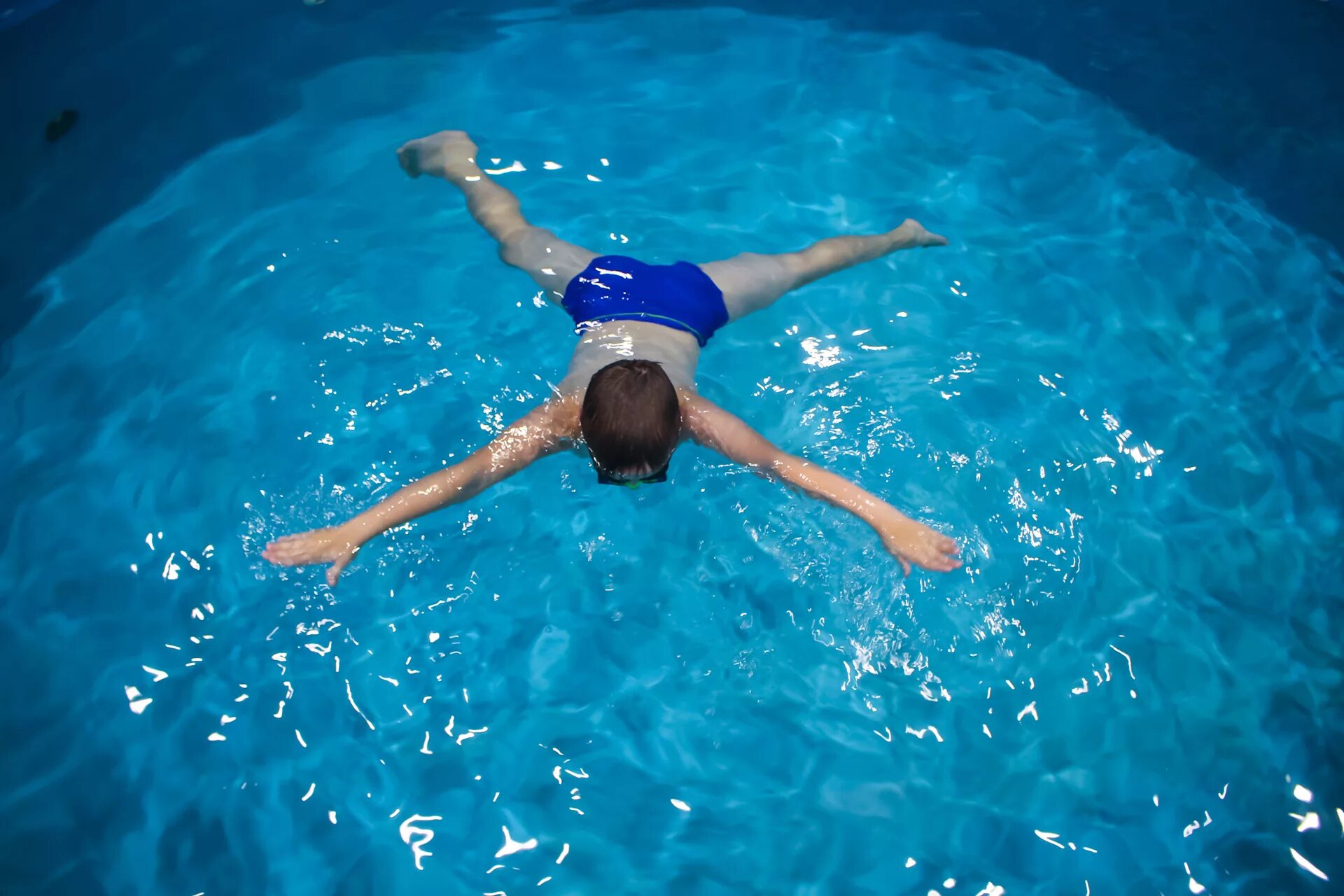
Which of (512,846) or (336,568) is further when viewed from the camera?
(512,846)

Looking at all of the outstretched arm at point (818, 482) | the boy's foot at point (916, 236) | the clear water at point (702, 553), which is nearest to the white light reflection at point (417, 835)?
the clear water at point (702, 553)

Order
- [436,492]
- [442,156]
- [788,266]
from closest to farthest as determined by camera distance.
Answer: [436,492] < [788,266] < [442,156]

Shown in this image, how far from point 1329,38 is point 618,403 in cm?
497

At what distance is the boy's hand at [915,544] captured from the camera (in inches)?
115

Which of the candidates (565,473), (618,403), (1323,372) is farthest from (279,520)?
(1323,372)

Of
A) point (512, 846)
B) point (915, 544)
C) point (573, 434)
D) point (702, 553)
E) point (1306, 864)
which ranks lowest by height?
point (1306, 864)

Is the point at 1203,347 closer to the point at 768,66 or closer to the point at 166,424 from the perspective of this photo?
the point at 768,66

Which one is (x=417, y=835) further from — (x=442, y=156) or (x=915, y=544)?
(x=442, y=156)

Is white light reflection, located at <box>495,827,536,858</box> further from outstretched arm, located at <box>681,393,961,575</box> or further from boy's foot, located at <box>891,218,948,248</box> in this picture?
boy's foot, located at <box>891,218,948,248</box>

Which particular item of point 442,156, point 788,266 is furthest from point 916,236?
point 442,156

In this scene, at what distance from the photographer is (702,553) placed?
3615mm

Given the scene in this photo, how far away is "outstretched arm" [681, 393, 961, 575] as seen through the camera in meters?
2.96

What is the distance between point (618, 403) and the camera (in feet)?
9.50

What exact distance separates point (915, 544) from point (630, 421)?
3.20ft
